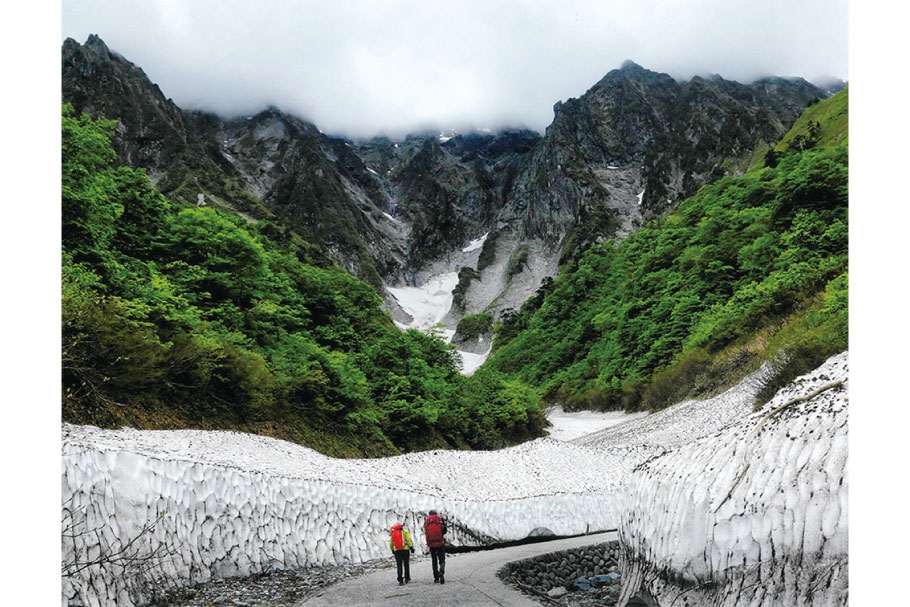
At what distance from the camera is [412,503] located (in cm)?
990

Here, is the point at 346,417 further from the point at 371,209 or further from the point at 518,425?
the point at 371,209

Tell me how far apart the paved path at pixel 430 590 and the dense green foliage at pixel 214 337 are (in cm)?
520

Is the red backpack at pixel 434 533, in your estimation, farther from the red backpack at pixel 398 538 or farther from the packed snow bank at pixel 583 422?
the packed snow bank at pixel 583 422

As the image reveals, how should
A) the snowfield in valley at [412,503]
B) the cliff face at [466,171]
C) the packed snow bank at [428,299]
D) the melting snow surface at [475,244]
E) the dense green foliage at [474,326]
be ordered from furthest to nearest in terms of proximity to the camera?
the melting snow surface at [475,244]
the packed snow bank at [428,299]
the dense green foliage at [474,326]
the cliff face at [466,171]
the snowfield in valley at [412,503]

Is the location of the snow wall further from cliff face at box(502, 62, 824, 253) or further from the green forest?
cliff face at box(502, 62, 824, 253)

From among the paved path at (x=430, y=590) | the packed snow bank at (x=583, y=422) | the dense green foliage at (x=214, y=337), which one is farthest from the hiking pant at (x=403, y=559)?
the packed snow bank at (x=583, y=422)

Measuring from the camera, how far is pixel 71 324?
761 cm

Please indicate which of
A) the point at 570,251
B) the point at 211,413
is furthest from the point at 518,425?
the point at 570,251

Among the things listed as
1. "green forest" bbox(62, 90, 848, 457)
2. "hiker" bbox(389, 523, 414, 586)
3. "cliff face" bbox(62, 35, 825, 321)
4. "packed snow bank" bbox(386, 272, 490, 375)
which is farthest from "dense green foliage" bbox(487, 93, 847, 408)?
"packed snow bank" bbox(386, 272, 490, 375)

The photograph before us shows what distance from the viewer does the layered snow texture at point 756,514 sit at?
2762 millimetres

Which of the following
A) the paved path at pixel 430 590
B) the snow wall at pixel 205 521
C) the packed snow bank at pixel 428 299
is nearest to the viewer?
the snow wall at pixel 205 521

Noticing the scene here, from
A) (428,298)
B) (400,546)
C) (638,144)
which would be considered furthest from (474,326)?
(400,546)

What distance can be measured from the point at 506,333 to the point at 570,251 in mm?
30288
